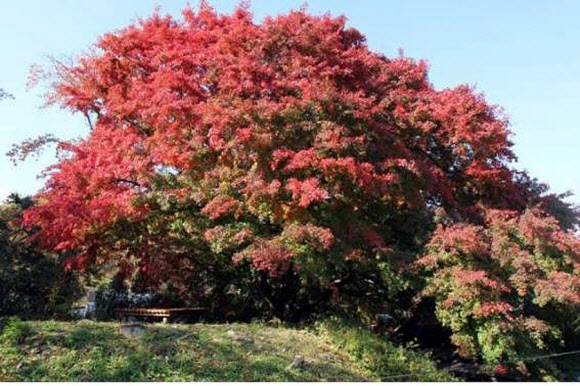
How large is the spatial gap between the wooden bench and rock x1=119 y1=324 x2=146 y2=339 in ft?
17.8

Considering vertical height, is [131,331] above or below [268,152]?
below

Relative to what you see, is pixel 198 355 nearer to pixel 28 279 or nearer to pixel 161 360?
pixel 161 360

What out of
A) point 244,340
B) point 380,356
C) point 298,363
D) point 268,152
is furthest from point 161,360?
point 268,152

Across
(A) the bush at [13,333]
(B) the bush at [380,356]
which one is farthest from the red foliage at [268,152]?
(A) the bush at [13,333]

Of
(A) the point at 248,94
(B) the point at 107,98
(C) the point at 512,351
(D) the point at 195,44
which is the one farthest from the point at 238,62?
(C) the point at 512,351

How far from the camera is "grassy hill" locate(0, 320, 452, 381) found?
5.95 m

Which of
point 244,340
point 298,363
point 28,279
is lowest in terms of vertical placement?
point 298,363

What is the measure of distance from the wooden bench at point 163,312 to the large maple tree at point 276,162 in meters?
0.92

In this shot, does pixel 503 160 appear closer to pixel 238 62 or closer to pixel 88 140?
pixel 238 62

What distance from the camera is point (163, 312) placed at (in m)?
12.6

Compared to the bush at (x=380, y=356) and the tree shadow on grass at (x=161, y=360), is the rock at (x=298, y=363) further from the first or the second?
the bush at (x=380, y=356)

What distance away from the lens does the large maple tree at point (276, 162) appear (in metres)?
9.11

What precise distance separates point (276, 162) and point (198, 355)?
3474 mm

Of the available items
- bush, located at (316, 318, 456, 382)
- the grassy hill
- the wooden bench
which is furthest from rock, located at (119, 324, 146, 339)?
the wooden bench
